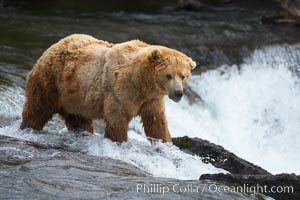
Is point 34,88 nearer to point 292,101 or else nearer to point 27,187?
point 27,187

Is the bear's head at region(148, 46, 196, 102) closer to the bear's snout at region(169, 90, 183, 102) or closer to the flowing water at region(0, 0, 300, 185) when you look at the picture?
the bear's snout at region(169, 90, 183, 102)

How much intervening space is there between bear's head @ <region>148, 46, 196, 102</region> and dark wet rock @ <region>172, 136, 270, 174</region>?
1.29 metres

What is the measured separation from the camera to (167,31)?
55.4 feet

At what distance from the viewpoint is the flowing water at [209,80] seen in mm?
11281

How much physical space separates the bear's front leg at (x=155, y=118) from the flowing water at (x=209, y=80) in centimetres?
31

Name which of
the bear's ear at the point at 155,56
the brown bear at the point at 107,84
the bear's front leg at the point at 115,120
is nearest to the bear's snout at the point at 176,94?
the brown bear at the point at 107,84

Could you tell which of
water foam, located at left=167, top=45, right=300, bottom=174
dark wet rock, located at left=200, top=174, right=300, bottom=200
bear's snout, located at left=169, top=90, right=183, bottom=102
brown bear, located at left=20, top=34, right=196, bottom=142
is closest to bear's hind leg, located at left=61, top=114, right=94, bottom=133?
brown bear, located at left=20, top=34, right=196, bottom=142

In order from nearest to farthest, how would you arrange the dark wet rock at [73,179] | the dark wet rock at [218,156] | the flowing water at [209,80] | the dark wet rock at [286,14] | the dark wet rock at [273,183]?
the dark wet rock at [73,179]
the dark wet rock at [273,183]
the dark wet rock at [218,156]
the flowing water at [209,80]
the dark wet rock at [286,14]

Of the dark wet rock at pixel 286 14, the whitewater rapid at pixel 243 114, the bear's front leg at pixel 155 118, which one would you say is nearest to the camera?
the bear's front leg at pixel 155 118

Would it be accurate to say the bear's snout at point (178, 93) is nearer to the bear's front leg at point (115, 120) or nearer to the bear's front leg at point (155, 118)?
the bear's front leg at point (155, 118)

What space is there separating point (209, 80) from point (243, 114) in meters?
1.05

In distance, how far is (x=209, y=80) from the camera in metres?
14.9

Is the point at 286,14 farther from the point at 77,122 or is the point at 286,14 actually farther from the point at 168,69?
the point at 168,69

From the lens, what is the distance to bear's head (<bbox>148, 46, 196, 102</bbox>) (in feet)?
24.3
